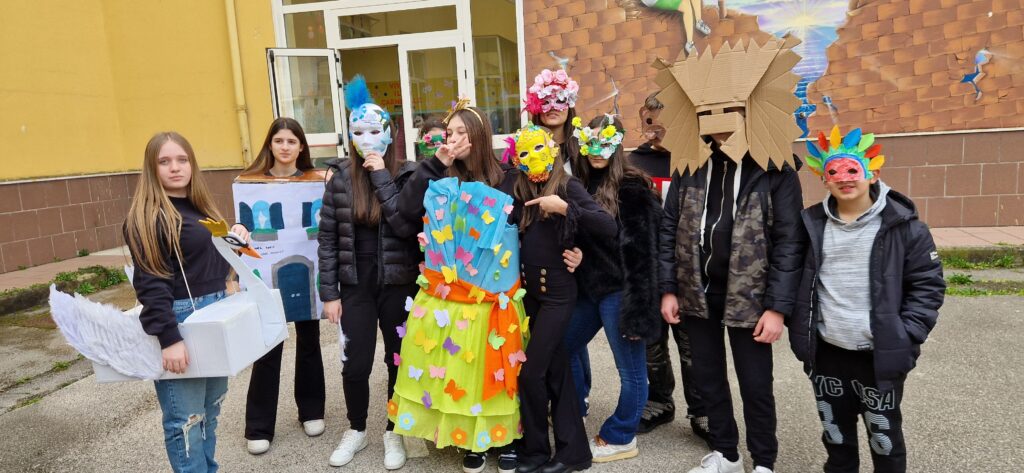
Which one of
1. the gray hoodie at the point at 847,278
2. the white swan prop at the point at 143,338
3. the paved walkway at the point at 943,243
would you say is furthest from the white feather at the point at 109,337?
the paved walkway at the point at 943,243

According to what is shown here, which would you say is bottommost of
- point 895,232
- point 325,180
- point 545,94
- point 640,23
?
point 895,232

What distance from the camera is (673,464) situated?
2.92 meters

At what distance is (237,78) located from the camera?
26.5 feet

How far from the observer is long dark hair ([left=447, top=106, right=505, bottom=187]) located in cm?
277

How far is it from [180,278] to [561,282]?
5.13 feet

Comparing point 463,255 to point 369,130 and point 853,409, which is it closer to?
point 369,130

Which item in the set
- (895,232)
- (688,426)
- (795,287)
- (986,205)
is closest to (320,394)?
(688,426)

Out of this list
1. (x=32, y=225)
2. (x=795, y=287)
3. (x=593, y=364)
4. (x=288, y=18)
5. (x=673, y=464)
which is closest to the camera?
(x=795, y=287)

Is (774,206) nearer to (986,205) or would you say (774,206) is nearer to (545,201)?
(545,201)

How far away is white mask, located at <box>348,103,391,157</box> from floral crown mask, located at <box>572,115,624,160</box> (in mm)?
950

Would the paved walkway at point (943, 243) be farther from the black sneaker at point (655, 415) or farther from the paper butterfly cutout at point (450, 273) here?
the paper butterfly cutout at point (450, 273)

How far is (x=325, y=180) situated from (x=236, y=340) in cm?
114

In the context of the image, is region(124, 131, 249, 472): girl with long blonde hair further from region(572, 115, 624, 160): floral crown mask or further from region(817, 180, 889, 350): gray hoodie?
region(817, 180, 889, 350): gray hoodie

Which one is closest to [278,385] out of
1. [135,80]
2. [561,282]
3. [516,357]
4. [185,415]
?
[185,415]
